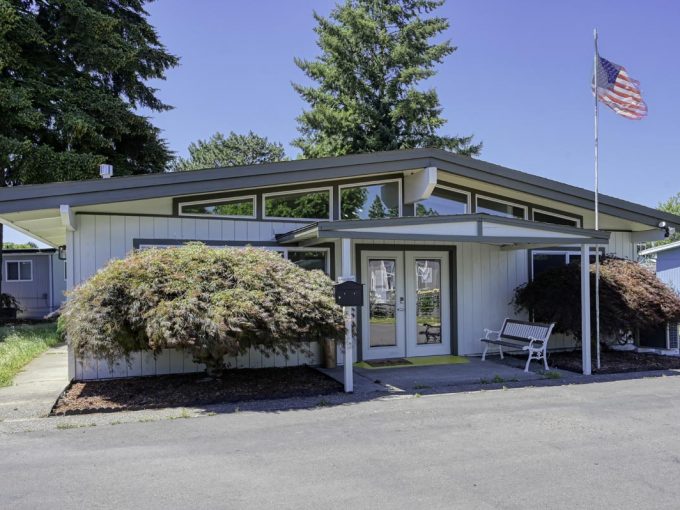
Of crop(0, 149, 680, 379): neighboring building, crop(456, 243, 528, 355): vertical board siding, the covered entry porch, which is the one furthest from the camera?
crop(456, 243, 528, 355): vertical board siding

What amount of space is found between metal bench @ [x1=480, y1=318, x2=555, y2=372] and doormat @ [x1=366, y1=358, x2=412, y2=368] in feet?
5.34

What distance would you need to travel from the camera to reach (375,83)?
2766 cm

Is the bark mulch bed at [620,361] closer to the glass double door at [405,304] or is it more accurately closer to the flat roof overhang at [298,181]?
the glass double door at [405,304]

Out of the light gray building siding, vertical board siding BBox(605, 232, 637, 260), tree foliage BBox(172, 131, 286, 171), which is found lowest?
the light gray building siding

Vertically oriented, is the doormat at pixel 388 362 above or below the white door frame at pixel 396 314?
below

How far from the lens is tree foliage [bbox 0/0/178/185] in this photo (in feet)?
53.4

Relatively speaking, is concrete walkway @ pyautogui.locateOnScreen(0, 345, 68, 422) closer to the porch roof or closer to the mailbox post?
the mailbox post

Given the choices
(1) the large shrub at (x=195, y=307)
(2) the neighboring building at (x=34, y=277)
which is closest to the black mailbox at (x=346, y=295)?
(1) the large shrub at (x=195, y=307)

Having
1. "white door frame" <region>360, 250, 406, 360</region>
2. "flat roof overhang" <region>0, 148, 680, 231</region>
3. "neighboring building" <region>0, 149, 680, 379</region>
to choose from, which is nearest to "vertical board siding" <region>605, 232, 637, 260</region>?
"neighboring building" <region>0, 149, 680, 379</region>

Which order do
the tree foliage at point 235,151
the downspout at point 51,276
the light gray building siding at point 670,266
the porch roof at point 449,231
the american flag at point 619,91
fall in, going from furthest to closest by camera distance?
the tree foliage at point 235,151
the downspout at point 51,276
the light gray building siding at point 670,266
the american flag at point 619,91
the porch roof at point 449,231

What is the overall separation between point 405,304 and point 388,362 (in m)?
1.22

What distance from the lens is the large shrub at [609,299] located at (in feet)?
32.3

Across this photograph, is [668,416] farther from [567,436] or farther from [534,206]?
[534,206]

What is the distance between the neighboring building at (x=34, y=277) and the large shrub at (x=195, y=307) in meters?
18.9
